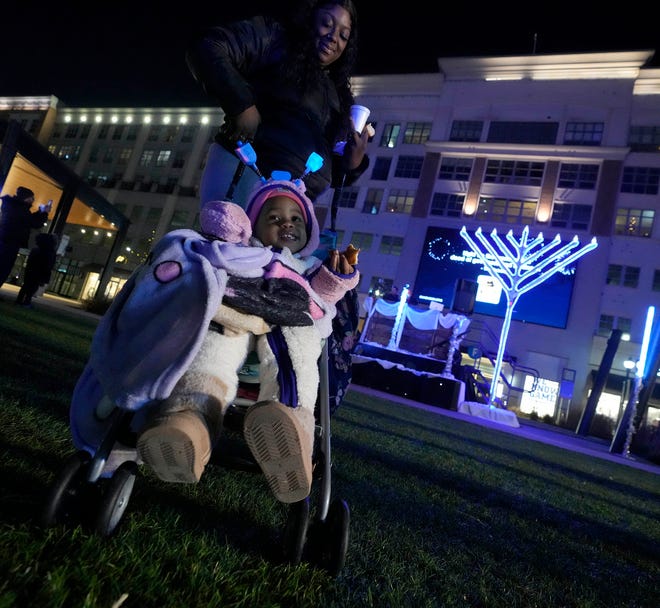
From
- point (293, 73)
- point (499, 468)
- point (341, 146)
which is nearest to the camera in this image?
point (293, 73)

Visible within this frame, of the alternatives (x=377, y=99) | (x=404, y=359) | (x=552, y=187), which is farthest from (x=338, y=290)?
(x=377, y=99)

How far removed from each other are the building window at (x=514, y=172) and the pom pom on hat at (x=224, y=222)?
83.4ft

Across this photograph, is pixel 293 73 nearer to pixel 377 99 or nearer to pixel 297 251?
pixel 297 251

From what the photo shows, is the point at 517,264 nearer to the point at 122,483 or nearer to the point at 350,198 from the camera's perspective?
the point at 122,483

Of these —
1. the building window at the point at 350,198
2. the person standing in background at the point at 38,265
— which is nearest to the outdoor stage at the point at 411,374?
the person standing in background at the point at 38,265

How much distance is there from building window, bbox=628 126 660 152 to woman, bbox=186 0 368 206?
1051 inches

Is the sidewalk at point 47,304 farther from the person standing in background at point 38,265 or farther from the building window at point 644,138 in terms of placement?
the building window at point 644,138

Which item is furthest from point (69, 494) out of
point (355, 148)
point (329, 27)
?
point (329, 27)

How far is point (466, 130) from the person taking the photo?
25406mm

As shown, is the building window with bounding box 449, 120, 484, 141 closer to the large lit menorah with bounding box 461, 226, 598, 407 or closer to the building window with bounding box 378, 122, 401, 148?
the building window with bounding box 378, 122, 401, 148

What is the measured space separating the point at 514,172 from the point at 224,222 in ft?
84.8

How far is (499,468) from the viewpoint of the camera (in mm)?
3805

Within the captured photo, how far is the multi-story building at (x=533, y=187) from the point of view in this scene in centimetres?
2044

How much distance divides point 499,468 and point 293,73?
11.9ft
